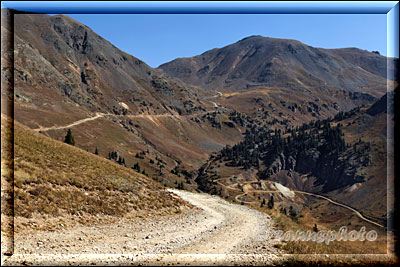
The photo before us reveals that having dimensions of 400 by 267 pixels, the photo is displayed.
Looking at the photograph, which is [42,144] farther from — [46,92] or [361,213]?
[46,92]

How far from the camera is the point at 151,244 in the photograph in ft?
44.0

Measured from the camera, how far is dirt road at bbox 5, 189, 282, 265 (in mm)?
9680

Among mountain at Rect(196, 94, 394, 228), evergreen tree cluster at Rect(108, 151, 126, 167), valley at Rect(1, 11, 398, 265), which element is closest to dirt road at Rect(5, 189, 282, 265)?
valley at Rect(1, 11, 398, 265)

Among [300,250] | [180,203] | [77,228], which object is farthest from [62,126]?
[300,250]

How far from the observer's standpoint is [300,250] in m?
12.0

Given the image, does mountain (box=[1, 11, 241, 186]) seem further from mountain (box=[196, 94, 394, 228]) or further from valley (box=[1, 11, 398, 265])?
mountain (box=[196, 94, 394, 228])

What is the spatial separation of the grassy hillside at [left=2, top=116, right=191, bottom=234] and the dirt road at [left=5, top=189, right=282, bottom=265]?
1497mm

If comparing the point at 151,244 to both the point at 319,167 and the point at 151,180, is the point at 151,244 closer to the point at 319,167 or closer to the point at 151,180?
the point at 151,180

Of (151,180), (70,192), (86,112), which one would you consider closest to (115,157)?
(86,112)

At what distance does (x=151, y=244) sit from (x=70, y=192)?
863cm

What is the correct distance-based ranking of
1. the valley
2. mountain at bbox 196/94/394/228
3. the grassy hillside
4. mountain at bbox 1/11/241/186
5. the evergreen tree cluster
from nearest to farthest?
the valley < the grassy hillside < mountain at bbox 196/94/394/228 < the evergreen tree cluster < mountain at bbox 1/11/241/186

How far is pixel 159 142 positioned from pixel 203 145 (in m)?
47.2

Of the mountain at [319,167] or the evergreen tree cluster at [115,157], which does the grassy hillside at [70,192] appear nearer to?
the mountain at [319,167]

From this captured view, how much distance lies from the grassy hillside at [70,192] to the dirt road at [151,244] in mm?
1497
